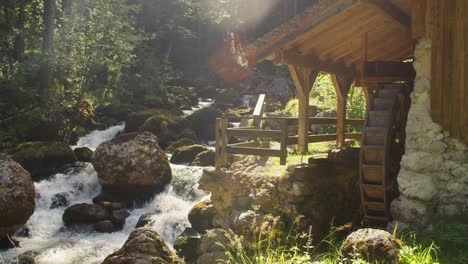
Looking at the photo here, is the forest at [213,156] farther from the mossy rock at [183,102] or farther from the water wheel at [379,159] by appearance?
the mossy rock at [183,102]

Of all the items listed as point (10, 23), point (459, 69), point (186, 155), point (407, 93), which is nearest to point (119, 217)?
point (186, 155)

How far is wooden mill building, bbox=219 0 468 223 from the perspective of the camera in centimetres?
648

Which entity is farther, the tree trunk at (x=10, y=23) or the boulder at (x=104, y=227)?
the tree trunk at (x=10, y=23)

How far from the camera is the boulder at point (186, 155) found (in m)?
15.7

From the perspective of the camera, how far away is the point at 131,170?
13227 millimetres

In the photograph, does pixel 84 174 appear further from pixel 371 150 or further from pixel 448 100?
pixel 448 100

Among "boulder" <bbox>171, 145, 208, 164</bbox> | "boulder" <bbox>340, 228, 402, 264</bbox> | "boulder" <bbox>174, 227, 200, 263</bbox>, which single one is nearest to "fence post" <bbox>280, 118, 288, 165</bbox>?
"boulder" <bbox>174, 227, 200, 263</bbox>

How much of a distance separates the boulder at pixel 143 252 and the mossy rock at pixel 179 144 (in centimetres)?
1047

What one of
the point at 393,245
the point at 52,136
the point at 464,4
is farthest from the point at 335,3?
the point at 52,136

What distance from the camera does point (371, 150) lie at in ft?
24.0

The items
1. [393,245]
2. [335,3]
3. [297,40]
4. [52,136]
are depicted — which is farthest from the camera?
[52,136]

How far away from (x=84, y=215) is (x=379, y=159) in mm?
7826

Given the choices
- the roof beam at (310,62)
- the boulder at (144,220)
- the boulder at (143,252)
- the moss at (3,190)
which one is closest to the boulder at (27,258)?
the moss at (3,190)

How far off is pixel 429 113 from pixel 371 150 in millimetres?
1098
